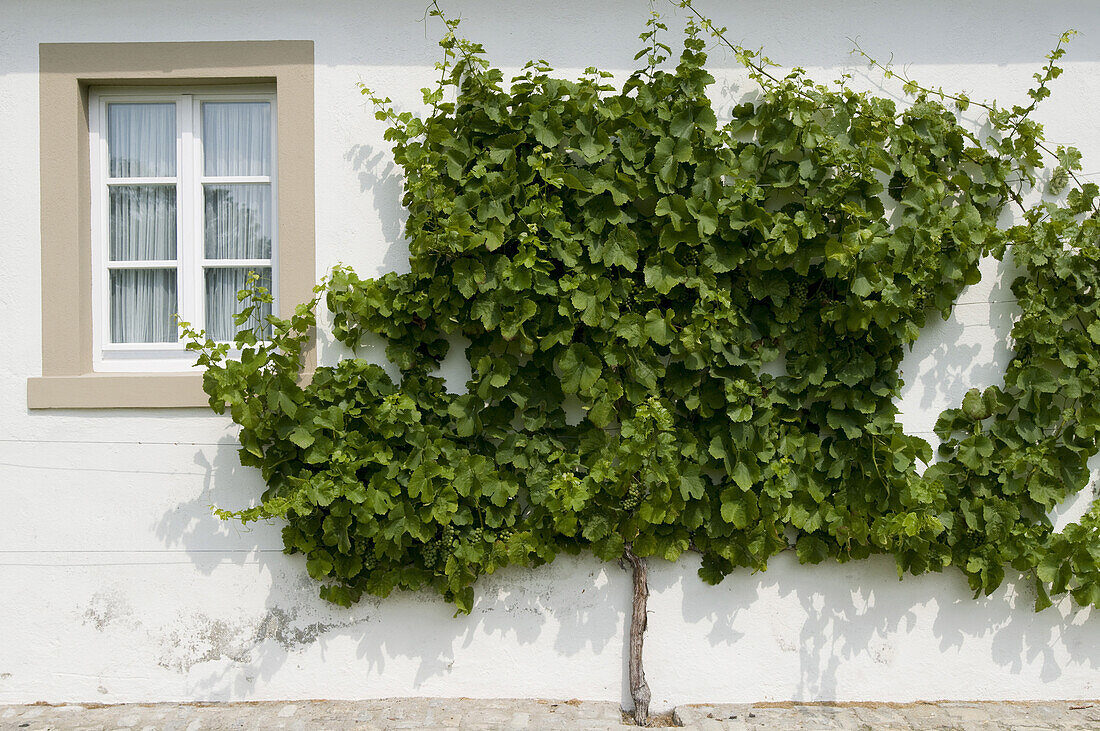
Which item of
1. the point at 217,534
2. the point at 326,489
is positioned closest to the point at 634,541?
the point at 326,489

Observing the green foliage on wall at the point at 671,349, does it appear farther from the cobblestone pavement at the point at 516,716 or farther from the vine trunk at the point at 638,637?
the cobblestone pavement at the point at 516,716

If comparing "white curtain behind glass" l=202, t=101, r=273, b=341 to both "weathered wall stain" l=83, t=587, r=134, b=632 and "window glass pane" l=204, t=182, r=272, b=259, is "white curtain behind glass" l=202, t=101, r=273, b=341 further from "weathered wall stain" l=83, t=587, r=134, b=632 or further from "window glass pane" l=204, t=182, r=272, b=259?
"weathered wall stain" l=83, t=587, r=134, b=632

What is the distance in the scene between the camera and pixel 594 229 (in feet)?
11.0

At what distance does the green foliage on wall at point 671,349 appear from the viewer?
3330 millimetres

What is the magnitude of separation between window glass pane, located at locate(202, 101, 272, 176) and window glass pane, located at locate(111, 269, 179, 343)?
0.58 m

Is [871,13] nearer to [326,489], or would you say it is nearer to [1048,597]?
[1048,597]

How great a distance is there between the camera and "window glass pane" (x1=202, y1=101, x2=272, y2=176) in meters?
3.67

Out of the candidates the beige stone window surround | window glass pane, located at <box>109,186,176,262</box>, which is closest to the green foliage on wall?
the beige stone window surround

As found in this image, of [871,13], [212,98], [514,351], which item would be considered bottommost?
[514,351]

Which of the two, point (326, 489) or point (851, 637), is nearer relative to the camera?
point (326, 489)

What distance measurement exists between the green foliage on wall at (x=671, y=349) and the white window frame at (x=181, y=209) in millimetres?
427

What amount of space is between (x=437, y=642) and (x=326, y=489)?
34.8 inches

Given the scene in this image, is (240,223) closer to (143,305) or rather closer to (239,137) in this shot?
(239,137)

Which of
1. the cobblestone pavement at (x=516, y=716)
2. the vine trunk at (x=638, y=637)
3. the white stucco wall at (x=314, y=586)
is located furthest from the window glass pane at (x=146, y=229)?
the vine trunk at (x=638, y=637)
